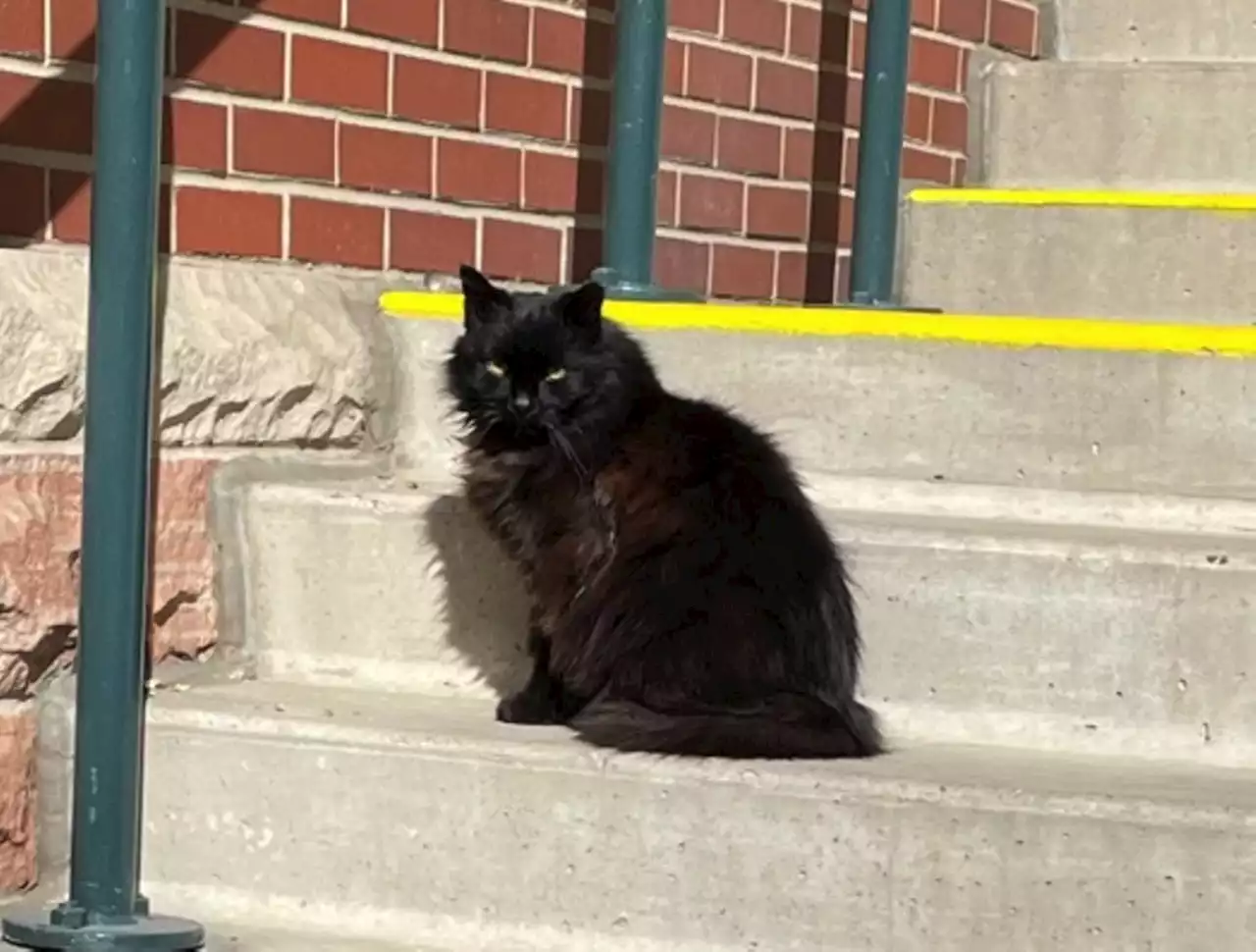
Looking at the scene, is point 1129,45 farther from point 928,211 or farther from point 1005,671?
point 1005,671

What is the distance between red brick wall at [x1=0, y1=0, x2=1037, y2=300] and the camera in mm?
2627

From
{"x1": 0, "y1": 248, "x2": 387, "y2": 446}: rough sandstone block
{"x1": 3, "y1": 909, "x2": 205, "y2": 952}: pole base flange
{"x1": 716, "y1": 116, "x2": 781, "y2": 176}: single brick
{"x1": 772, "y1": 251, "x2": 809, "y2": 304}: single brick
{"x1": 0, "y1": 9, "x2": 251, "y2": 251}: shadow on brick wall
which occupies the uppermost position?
{"x1": 716, "y1": 116, "x2": 781, "y2": 176}: single brick

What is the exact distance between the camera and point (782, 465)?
2.59 metres

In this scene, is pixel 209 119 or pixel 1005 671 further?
pixel 209 119

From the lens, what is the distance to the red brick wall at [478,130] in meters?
2.63

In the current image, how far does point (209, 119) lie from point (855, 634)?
3.55 ft

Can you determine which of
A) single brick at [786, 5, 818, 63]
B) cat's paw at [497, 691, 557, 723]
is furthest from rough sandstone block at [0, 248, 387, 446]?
single brick at [786, 5, 818, 63]

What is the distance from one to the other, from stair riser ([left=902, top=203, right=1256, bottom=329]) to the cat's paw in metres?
1.41

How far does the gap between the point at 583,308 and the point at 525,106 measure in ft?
2.42

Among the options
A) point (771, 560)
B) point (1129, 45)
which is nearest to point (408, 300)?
point (771, 560)

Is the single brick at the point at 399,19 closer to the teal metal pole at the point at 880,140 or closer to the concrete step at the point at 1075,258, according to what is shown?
the teal metal pole at the point at 880,140

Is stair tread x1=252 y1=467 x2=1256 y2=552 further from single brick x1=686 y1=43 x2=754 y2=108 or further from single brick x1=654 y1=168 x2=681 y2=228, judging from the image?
single brick x1=686 y1=43 x2=754 y2=108

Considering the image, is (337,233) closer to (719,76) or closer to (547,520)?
(547,520)

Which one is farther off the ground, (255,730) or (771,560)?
A: (771,560)
